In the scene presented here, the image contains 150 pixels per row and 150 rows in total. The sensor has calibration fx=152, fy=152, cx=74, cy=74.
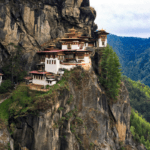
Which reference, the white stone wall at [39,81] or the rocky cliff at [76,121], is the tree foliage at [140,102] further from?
the white stone wall at [39,81]

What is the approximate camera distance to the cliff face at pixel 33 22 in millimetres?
39219

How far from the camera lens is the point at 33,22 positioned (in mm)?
43281

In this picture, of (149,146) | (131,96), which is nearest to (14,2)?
(149,146)

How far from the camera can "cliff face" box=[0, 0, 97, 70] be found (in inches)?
1544

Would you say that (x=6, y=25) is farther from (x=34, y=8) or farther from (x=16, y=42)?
(x=34, y=8)

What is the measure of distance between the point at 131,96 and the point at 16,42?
344 ft

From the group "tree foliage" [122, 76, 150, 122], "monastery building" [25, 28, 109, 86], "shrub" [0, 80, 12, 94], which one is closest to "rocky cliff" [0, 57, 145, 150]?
"monastery building" [25, 28, 109, 86]

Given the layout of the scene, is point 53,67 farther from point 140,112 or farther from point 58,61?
point 140,112

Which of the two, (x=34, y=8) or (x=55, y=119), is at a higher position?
(x=34, y=8)

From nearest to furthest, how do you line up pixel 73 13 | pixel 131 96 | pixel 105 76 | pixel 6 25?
pixel 6 25 → pixel 105 76 → pixel 73 13 → pixel 131 96

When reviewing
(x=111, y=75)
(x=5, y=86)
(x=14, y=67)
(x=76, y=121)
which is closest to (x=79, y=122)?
(x=76, y=121)

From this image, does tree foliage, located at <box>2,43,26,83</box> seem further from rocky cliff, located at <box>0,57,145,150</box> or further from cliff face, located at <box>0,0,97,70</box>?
rocky cliff, located at <box>0,57,145,150</box>

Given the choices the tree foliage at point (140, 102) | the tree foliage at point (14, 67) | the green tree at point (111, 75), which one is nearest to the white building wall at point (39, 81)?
the tree foliage at point (14, 67)

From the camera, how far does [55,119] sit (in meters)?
29.6
